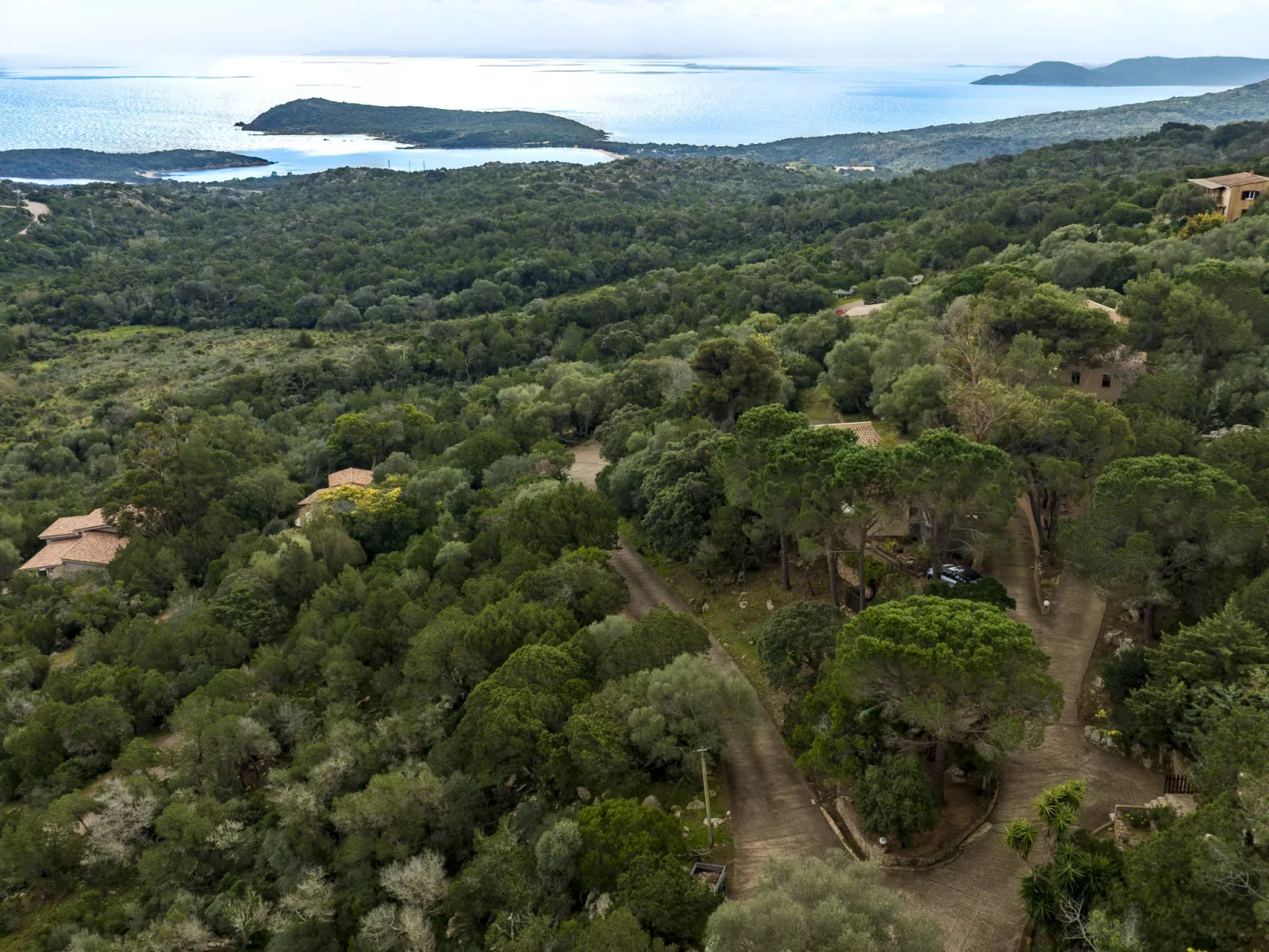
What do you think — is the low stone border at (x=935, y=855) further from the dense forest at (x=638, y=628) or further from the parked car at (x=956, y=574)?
the parked car at (x=956, y=574)

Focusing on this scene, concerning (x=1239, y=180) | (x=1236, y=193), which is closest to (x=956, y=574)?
(x=1236, y=193)

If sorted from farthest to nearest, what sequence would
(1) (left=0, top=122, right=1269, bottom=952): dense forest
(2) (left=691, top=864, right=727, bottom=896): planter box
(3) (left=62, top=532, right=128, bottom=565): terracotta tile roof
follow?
1. (3) (left=62, top=532, right=128, bottom=565): terracotta tile roof
2. (2) (left=691, top=864, right=727, bottom=896): planter box
3. (1) (left=0, top=122, right=1269, bottom=952): dense forest

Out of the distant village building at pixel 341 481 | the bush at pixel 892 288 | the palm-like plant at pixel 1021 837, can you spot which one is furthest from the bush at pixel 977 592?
the bush at pixel 892 288

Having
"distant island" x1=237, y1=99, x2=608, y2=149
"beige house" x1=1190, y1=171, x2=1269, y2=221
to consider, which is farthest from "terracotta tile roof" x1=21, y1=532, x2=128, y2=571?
"distant island" x1=237, y1=99, x2=608, y2=149

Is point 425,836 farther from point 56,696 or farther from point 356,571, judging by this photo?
point 56,696

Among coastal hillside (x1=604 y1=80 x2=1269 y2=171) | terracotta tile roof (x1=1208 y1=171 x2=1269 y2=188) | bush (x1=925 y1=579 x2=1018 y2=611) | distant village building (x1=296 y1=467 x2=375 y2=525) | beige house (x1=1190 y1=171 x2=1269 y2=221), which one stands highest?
coastal hillside (x1=604 y1=80 x2=1269 y2=171)

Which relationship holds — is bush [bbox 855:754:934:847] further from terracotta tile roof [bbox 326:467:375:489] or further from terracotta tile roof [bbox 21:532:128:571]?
terracotta tile roof [bbox 21:532:128:571]

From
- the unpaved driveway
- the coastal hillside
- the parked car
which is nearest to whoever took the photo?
the unpaved driveway
